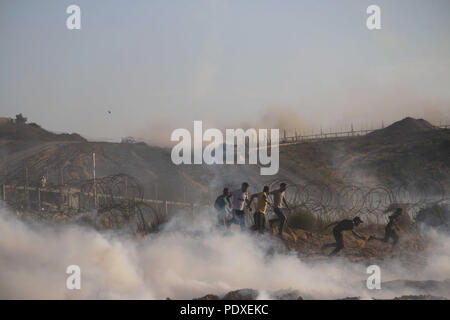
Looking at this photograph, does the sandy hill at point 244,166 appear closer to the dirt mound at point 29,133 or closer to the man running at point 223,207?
the dirt mound at point 29,133

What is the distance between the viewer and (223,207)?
48.0 feet

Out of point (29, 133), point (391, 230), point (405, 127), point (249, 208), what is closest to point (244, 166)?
point (391, 230)

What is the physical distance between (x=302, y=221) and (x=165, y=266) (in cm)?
567

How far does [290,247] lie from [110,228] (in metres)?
5.08

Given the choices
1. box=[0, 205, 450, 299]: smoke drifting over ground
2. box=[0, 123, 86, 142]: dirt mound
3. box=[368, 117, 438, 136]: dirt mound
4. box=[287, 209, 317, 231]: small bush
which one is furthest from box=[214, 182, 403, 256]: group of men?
box=[0, 123, 86, 142]: dirt mound

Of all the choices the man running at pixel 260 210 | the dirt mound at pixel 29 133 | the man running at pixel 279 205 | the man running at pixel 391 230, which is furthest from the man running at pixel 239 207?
the dirt mound at pixel 29 133

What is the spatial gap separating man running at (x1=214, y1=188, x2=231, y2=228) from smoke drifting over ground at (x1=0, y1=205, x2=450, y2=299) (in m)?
0.42

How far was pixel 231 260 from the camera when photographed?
45.6ft

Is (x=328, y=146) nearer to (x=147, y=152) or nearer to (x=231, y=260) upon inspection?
(x=147, y=152)

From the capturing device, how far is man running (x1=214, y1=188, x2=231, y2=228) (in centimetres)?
1464

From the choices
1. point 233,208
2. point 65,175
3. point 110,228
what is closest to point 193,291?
point 233,208

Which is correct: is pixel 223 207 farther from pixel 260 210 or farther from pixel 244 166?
pixel 244 166

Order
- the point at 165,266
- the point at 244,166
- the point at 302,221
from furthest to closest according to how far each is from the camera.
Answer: the point at 244,166 → the point at 302,221 → the point at 165,266
